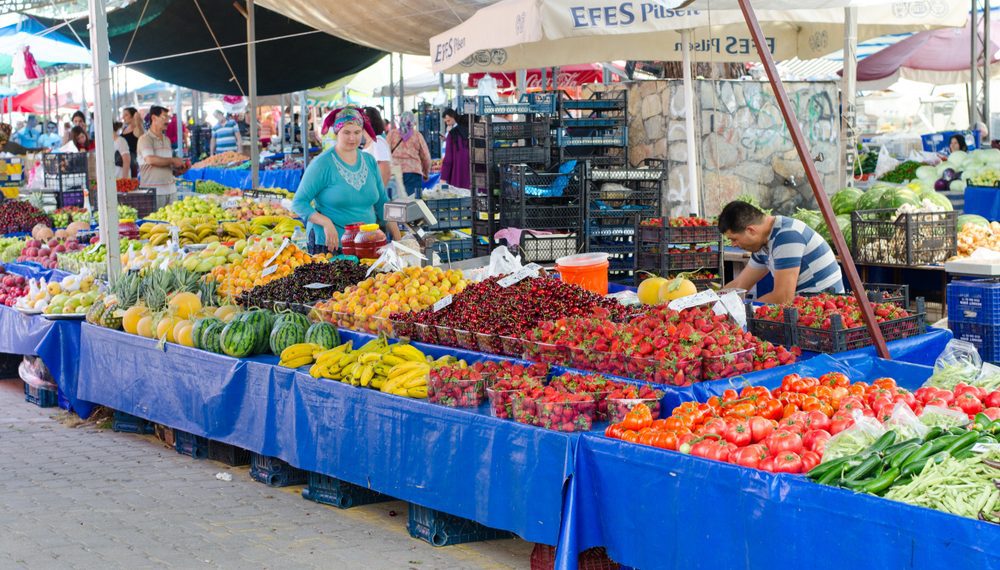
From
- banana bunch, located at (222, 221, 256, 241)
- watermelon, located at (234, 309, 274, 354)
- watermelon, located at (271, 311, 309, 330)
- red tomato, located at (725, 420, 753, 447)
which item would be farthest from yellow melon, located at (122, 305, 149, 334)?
red tomato, located at (725, 420, 753, 447)

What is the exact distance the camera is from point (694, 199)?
9.35 m

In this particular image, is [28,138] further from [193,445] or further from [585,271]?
[585,271]

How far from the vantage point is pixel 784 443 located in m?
3.45

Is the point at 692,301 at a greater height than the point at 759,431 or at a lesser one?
greater

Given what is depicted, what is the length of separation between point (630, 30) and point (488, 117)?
231cm

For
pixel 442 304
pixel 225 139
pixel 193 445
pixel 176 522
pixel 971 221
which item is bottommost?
pixel 176 522

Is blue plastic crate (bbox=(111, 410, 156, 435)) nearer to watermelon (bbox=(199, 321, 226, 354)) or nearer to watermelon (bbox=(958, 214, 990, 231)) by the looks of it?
watermelon (bbox=(199, 321, 226, 354))

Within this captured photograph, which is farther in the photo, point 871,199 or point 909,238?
point 871,199

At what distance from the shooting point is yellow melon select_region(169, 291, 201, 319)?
6531 mm

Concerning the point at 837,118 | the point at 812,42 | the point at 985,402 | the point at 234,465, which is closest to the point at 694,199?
the point at 812,42

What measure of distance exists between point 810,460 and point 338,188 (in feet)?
15.8

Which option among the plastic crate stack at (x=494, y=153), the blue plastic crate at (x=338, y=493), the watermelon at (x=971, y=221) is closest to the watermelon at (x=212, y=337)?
the blue plastic crate at (x=338, y=493)

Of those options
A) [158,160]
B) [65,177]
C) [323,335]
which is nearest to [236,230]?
[158,160]

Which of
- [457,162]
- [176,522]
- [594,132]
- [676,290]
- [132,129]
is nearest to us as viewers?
[176,522]
